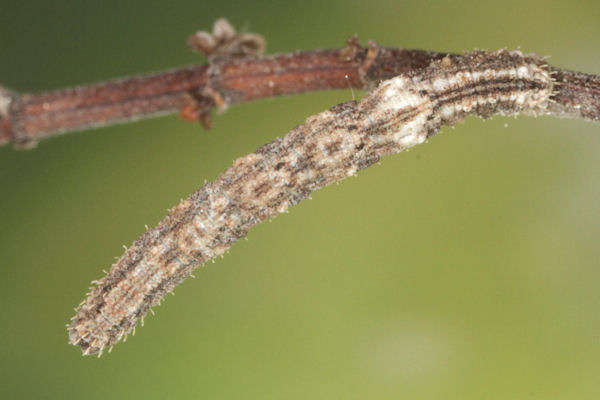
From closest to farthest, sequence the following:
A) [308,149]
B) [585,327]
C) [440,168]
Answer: [308,149] < [585,327] < [440,168]

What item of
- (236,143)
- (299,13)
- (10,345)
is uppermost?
(299,13)

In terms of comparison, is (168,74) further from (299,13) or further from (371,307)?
(371,307)

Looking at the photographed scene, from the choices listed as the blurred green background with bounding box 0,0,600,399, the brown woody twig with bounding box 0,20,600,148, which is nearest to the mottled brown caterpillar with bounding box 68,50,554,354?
the brown woody twig with bounding box 0,20,600,148

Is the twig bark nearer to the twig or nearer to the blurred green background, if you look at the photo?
the twig

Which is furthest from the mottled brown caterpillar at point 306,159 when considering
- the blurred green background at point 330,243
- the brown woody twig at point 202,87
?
the blurred green background at point 330,243

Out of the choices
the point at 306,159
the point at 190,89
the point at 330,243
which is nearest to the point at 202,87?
the point at 190,89

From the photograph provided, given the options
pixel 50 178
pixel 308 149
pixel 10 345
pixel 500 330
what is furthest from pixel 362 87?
pixel 10 345
